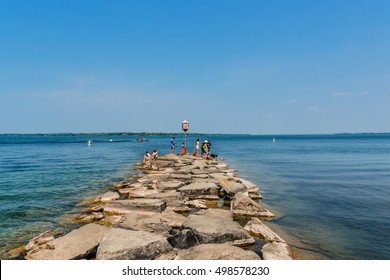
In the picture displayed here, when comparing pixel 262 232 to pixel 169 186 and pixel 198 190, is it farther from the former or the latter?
pixel 169 186

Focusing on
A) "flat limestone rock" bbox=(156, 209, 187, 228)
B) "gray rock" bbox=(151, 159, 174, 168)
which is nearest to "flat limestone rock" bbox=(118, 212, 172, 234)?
"flat limestone rock" bbox=(156, 209, 187, 228)

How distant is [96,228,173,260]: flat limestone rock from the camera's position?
15.9 feet

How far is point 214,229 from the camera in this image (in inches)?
238

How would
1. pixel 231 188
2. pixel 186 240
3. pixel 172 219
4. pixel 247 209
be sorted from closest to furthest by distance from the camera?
pixel 186 240
pixel 172 219
pixel 247 209
pixel 231 188

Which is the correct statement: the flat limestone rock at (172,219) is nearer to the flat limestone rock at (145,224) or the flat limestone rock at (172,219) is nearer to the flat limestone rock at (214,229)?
the flat limestone rock at (145,224)

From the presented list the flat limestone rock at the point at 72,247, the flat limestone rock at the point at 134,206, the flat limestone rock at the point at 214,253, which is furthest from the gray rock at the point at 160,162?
the flat limestone rock at the point at 214,253

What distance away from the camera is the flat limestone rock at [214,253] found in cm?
484

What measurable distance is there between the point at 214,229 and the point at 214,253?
3.53 ft

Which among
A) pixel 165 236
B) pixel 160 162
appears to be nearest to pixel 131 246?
pixel 165 236

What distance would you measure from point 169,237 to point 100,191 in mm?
8191

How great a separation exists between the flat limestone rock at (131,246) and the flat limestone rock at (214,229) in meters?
0.79

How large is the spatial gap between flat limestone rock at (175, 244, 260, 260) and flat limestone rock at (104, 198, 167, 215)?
2791 millimetres

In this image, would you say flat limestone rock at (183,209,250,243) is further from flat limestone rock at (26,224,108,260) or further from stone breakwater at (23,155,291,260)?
flat limestone rock at (26,224,108,260)

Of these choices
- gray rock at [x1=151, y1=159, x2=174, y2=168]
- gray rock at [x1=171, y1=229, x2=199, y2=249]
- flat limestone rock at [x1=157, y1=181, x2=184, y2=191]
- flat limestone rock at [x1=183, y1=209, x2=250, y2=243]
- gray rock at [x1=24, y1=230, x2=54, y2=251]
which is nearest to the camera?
gray rock at [x1=171, y1=229, x2=199, y2=249]
